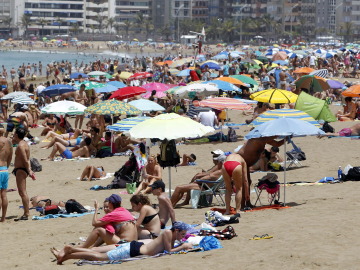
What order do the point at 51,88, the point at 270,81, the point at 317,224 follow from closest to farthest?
1. the point at 317,224
2. the point at 51,88
3. the point at 270,81

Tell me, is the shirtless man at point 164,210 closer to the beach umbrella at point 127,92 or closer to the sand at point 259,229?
the sand at point 259,229

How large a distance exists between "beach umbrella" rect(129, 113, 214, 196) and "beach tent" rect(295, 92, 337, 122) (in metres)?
7.52

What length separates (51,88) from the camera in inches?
970

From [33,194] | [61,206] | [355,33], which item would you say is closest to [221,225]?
[61,206]

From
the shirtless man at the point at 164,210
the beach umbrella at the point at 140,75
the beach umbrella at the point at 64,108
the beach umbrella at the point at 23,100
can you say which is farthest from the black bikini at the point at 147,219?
the beach umbrella at the point at 140,75

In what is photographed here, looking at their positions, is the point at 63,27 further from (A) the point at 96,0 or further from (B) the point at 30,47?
(B) the point at 30,47

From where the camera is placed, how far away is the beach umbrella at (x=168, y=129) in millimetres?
10680

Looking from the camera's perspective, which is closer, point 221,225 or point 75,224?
point 221,225

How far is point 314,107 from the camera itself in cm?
1830

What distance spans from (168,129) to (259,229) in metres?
2.48

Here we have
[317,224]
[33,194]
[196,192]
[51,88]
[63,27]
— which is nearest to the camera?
[317,224]

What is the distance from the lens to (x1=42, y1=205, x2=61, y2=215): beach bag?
36.1 feet

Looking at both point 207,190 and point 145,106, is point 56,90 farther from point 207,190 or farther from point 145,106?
point 207,190

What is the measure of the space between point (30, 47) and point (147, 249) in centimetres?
12951
